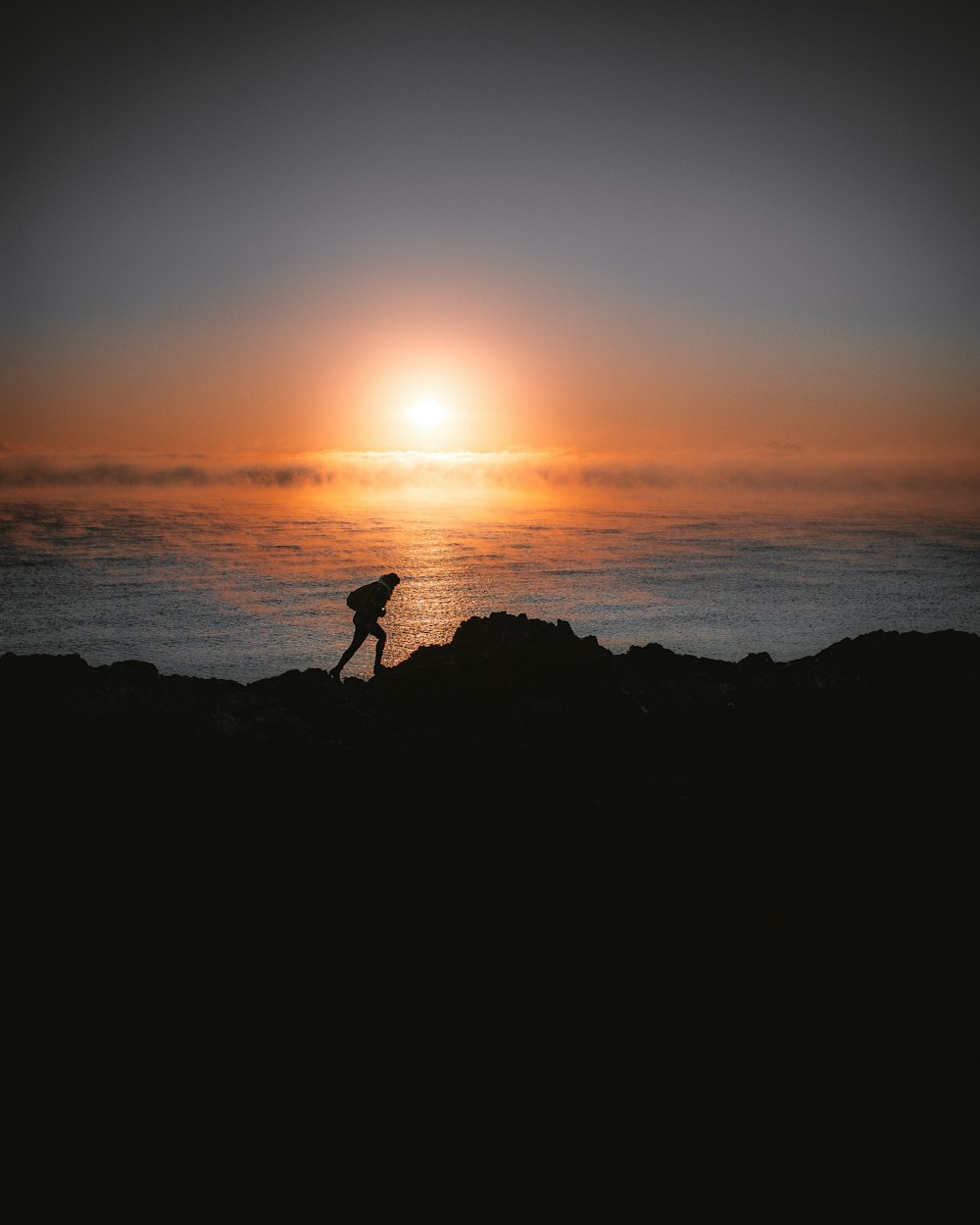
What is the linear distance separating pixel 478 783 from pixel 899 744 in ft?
22.8

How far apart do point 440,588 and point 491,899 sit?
56.3m

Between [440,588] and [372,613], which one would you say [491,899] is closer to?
[372,613]

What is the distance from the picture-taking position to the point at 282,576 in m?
72.6

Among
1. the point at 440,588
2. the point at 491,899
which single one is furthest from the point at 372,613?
the point at 440,588

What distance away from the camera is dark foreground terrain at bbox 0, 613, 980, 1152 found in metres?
6.07

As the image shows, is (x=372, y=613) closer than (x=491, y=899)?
No

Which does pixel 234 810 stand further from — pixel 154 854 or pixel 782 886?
pixel 782 886

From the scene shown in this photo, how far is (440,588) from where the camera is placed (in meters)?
64.6

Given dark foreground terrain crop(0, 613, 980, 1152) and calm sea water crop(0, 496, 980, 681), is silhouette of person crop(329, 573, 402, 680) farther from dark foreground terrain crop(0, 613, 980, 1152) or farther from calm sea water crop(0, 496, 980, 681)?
calm sea water crop(0, 496, 980, 681)

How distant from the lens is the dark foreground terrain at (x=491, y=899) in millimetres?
6070

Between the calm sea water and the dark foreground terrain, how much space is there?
65.1 ft

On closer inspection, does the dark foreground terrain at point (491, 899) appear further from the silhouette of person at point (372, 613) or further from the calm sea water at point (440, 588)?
the calm sea water at point (440, 588)

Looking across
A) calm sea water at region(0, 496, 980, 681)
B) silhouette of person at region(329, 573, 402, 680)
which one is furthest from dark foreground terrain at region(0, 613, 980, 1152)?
calm sea water at region(0, 496, 980, 681)

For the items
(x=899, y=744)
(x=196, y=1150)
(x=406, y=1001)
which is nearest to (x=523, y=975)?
(x=406, y=1001)
